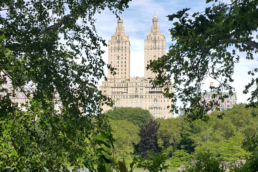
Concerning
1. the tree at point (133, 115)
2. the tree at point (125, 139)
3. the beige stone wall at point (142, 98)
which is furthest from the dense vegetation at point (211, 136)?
the beige stone wall at point (142, 98)

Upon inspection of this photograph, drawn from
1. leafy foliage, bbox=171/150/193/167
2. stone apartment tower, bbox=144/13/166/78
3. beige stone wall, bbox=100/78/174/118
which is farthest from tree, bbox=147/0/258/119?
stone apartment tower, bbox=144/13/166/78

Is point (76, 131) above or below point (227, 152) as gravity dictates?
above

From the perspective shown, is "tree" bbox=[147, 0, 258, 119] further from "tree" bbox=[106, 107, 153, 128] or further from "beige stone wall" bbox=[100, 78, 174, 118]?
"beige stone wall" bbox=[100, 78, 174, 118]

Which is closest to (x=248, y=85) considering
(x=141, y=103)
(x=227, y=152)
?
(x=227, y=152)

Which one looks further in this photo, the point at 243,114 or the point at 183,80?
the point at 243,114

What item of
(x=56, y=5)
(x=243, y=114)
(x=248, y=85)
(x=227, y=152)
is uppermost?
(x=56, y=5)

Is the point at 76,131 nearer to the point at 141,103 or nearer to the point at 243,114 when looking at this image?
the point at 243,114

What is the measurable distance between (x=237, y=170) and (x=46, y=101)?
4.55 meters

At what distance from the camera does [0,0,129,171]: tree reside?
4914 mm

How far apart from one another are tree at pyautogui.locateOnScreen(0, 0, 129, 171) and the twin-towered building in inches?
3925

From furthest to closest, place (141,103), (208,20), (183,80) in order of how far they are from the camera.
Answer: (141,103) < (183,80) < (208,20)

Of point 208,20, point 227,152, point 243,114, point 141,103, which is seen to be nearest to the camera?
point 208,20

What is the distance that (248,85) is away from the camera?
770 centimetres

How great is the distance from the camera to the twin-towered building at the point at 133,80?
369 feet
